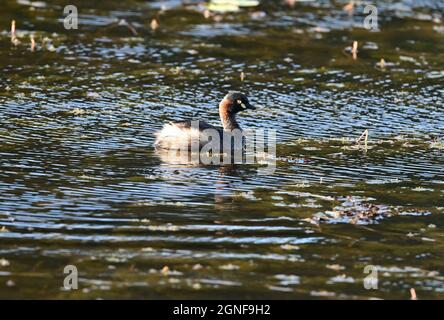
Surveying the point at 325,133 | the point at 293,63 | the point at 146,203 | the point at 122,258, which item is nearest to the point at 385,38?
the point at 293,63

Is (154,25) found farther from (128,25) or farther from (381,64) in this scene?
(381,64)

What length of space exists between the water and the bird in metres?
0.28

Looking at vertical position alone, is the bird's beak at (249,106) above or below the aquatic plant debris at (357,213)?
above

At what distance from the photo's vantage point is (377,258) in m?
9.27

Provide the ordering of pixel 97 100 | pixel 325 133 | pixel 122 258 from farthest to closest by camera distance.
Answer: pixel 97 100, pixel 325 133, pixel 122 258

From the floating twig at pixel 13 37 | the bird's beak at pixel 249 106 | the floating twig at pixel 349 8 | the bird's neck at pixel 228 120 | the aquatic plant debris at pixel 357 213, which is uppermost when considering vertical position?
the floating twig at pixel 349 8

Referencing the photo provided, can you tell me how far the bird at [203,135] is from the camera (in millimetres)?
12727

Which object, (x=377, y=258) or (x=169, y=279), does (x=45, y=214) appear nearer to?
(x=169, y=279)

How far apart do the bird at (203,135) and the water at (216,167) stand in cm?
28

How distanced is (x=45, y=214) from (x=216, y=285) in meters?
2.17

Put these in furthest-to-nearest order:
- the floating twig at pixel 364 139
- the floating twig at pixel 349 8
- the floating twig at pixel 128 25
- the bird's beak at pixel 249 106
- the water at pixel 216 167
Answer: the floating twig at pixel 349 8 < the floating twig at pixel 128 25 < the bird's beak at pixel 249 106 < the floating twig at pixel 364 139 < the water at pixel 216 167

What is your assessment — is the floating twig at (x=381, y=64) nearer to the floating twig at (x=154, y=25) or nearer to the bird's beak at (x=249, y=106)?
the floating twig at (x=154, y=25)

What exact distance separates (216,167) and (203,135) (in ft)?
2.85

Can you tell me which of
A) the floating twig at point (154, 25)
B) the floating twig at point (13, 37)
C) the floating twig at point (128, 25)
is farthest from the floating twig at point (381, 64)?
the floating twig at point (13, 37)
